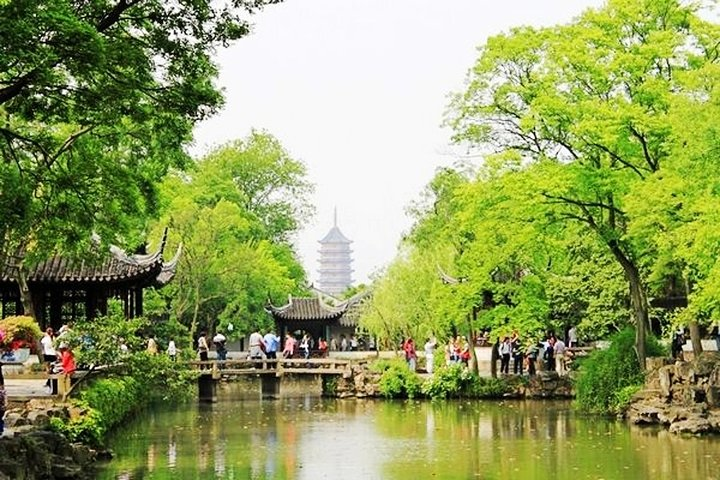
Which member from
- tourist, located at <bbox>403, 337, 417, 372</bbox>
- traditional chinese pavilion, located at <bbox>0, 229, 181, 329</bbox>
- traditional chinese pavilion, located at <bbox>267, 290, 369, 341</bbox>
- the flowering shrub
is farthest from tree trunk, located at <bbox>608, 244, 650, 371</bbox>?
traditional chinese pavilion, located at <bbox>267, 290, 369, 341</bbox>

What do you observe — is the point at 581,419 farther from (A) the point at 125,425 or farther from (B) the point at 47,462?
(B) the point at 47,462

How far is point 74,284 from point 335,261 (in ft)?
357

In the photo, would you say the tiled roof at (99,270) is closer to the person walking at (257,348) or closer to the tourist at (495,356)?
the person walking at (257,348)

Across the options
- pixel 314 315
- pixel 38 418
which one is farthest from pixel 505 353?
pixel 314 315

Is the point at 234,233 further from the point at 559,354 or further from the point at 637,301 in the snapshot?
the point at 637,301

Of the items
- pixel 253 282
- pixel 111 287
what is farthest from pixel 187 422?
pixel 253 282

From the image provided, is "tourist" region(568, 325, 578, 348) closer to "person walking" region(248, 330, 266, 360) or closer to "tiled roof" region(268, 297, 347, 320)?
"person walking" region(248, 330, 266, 360)

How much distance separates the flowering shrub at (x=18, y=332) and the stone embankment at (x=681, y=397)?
11.9m

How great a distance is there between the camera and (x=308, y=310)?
167 feet

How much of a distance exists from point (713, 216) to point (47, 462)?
1062 cm

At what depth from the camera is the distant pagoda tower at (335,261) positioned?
445ft

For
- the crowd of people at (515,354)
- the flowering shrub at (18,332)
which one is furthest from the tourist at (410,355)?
the flowering shrub at (18,332)

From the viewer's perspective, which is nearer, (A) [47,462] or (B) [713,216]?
(A) [47,462]

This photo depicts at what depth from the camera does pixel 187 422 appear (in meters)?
25.3
